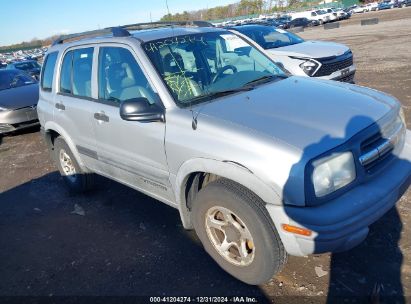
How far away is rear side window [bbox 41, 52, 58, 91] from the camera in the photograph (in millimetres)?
4918

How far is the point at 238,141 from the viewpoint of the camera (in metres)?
2.62

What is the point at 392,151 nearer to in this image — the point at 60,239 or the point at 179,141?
the point at 179,141

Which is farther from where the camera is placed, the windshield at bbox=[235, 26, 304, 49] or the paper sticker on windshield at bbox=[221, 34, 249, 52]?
the windshield at bbox=[235, 26, 304, 49]

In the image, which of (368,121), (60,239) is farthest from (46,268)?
(368,121)

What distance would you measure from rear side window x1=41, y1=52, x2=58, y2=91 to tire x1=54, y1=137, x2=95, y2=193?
0.72 m

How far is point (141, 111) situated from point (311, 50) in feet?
19.9

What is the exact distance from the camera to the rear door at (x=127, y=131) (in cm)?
330

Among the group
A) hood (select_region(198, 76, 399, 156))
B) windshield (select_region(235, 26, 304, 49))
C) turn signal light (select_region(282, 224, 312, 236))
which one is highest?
hood (select_region(198, 76, 399, 156))

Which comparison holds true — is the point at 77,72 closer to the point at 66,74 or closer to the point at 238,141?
the point at 66,74

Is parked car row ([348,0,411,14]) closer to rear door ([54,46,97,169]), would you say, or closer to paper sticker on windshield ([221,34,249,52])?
paper sticker on windshield ([221,34,249,52])

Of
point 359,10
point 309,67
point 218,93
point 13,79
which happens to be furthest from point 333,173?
point 359,10

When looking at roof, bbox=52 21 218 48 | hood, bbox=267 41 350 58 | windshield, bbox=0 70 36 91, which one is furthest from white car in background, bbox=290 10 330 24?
roof, bbox=52 21 218 48

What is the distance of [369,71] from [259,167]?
31.6ft

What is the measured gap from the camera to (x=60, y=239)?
4.03 meters
